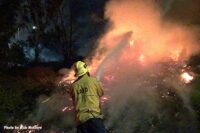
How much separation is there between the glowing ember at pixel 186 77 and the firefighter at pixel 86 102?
6931 millimetres

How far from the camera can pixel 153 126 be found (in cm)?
1276

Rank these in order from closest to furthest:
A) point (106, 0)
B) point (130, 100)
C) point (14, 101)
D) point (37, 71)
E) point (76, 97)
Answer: point (76, 97)
point (130, 100)
point (14, 101)
point (37, 71)
point (106, 0)

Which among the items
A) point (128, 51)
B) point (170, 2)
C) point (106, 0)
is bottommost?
point (128, 51)

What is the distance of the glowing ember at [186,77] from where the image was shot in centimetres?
1520

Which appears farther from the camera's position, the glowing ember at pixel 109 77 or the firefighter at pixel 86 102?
the glowing ember at pixel 109 77

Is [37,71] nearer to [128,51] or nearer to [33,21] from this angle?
[33,21]

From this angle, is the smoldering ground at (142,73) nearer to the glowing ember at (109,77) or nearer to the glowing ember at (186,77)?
the glowing ember at (109,77)

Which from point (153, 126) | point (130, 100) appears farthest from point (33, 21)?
point (153, 126)

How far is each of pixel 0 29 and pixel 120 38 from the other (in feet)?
20.0

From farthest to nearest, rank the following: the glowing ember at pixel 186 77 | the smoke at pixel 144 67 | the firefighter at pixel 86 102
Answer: the glowing ember at pixel 186 77 < the smoke at pixel 144 67 < the firefighter at pixel 86 102

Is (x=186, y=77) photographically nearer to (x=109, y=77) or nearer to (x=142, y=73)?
(x=142, y=73)

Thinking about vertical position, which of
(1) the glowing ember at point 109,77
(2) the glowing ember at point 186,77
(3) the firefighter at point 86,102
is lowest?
(3) the firefighter at point 86,102

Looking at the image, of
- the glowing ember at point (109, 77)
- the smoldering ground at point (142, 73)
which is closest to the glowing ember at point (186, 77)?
the smoldering ground at point (142, 73)

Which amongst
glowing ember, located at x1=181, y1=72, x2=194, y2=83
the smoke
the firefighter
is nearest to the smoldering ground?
the smoke
